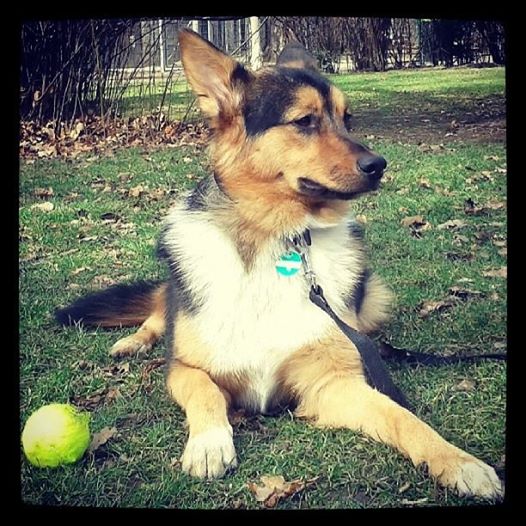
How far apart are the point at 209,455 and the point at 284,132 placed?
102 centimetres

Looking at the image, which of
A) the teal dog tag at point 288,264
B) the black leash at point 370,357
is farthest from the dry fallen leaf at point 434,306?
the teal dog tag at point 288,264

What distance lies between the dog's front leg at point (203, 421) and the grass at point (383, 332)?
48 mm

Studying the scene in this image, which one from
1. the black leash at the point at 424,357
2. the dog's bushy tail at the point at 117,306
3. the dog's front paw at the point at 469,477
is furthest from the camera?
the dog's bushy tail at the point at 117,306

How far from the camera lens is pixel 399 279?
328 cm

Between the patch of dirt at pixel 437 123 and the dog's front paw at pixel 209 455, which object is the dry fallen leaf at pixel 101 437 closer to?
the dog's front paw at pixel 209 455

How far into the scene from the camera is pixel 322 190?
252cm

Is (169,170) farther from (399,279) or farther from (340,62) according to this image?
(399,279)

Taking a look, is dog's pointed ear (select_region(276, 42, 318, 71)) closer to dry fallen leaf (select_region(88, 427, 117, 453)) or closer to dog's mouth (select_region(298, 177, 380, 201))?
dog's mouth (select_region(298, 177, 380, 201))

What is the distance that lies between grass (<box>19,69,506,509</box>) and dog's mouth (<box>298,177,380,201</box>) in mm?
302

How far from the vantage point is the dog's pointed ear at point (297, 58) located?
260cm

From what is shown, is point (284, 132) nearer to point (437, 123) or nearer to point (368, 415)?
point (437, 123)

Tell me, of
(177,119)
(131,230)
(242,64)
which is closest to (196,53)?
(242,64)
